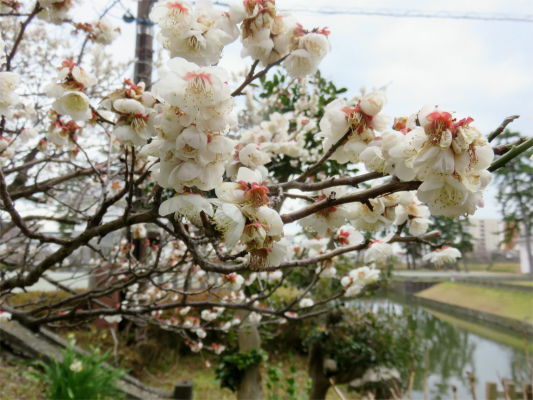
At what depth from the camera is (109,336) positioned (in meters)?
4.13

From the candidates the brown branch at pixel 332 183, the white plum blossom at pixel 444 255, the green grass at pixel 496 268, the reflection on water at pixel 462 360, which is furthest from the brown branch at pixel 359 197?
the green grass at pixel 496 268

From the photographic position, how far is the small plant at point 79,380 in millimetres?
2434

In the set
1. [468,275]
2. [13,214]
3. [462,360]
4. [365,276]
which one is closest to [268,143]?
[13,214]

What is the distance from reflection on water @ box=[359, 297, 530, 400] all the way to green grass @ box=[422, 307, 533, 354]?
0.10ft

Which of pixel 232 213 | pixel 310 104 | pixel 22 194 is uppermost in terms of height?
pixel 310 104

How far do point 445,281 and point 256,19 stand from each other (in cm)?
959

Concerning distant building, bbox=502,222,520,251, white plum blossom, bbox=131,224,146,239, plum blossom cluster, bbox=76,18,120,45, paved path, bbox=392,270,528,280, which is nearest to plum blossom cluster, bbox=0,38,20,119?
plum blossom cluster, bbox=76,18,120,45

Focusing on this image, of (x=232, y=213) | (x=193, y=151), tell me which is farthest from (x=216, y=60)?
(x=232, y=213)

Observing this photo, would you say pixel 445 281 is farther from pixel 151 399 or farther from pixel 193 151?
pixel 193 151

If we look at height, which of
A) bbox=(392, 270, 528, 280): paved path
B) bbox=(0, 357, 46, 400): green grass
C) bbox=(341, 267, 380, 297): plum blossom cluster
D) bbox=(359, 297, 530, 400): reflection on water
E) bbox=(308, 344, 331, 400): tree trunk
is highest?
bbox=(341, 267, 380, 297): plum blossom cluster

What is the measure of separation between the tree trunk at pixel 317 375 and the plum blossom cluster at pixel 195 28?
350 centimetres

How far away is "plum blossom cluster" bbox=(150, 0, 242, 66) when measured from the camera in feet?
1.92

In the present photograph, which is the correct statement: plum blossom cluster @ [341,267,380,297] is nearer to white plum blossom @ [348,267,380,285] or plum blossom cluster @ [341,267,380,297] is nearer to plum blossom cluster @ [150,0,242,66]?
white plum blossom @ [348,267,380,285]

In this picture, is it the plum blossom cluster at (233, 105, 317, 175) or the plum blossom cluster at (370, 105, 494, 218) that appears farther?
the plum blossom cluster at (233, 105, 317, 175)
